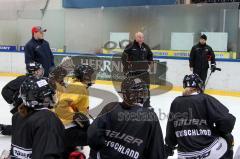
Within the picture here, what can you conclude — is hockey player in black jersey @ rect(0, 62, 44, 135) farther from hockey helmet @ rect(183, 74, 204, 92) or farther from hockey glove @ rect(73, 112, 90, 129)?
hockey helmet @ rect(183, 74, 204, 92)

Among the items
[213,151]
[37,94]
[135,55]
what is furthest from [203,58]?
[37,94]

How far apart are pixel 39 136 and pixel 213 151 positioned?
1.47 m

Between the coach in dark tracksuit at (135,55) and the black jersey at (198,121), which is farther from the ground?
the coach in dark tracksuit at (135,55)

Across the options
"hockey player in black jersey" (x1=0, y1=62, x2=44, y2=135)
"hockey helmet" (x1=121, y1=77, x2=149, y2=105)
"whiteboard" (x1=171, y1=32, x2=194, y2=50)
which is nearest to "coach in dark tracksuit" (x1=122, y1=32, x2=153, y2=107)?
"hockey player in black jersey" (x1=0, y1=62, x2=44, y2=135)

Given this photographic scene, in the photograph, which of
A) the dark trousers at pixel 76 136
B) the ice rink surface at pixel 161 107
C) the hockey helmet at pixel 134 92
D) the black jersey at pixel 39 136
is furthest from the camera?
the ice rink surface at pixel 161 107

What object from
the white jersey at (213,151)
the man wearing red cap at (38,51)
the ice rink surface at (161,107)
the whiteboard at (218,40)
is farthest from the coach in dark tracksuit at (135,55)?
the whiteboard at (218,40)

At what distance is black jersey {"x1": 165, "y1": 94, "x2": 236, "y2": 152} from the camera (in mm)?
2834

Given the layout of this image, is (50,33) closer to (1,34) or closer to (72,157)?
(1,34)

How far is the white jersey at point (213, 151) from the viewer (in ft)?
9.59

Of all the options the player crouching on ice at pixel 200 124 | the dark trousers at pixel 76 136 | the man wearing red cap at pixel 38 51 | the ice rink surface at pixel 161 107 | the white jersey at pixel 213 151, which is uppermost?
the man wearing red cap at pixel 38 51

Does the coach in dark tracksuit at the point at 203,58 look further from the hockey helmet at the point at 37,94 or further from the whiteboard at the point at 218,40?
the hockey helmet at the point at 37,94

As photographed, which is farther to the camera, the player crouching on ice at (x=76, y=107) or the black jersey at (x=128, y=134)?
the player crouching on ice at (x=76, y=107)

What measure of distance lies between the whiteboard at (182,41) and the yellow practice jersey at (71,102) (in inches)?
250

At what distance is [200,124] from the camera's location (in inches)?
114
